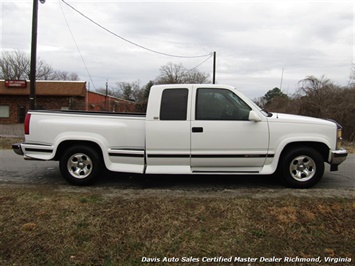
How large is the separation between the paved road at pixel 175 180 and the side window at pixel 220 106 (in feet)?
4.18

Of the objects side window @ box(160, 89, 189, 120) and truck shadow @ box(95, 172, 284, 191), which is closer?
side window @ box(160, 89, 189, 120)

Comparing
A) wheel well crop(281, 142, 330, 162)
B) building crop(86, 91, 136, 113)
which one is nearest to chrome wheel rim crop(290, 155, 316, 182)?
wheel well crop(281, 142, 330, 162)

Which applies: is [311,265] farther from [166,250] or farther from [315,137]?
[315,137]

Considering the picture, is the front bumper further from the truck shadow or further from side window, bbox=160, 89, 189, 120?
side window, bbox=160, 89, 189, 120

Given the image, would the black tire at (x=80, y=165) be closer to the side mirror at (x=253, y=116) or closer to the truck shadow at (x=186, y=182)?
the truck shadow at (x=186, y=182)

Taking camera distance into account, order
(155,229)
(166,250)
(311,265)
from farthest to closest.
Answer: (155,229) < (166,250) < (311,265)

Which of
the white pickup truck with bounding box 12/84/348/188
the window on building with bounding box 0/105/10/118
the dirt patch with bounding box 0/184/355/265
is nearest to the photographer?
the dirt patch with bounding box 0/184/355/265

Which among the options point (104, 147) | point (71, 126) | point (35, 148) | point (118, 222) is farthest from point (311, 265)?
point (35, 148)

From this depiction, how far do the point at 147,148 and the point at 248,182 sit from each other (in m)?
2.05

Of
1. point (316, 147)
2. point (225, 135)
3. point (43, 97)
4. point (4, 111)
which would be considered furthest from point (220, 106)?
point (4, 111)

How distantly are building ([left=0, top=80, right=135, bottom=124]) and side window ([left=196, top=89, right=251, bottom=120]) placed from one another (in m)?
26.4

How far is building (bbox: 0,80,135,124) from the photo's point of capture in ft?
102

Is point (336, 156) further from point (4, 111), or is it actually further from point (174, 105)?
point (4, 111)

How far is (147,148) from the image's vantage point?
5289 mm
